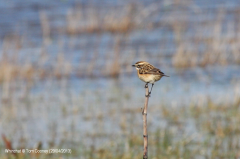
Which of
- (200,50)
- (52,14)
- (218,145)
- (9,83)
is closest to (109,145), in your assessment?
(218,145)

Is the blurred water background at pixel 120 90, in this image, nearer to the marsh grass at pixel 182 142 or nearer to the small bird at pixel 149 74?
the marsh grass at pixel 182 142

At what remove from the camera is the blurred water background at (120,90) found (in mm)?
8547

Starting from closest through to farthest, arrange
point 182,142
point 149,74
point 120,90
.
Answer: point 149,74 < point 182,142 < point 120,90

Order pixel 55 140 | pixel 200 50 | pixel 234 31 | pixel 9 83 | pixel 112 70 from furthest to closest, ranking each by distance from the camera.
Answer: pixel 234 31, pixel 200 50, pixel 112 70, pixel 9 83, pixel 55 140

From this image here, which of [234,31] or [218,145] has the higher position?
[234,31]

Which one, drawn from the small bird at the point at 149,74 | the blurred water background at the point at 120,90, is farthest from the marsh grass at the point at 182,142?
the small bird at the point at 149,74

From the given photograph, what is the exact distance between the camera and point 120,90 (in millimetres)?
12555

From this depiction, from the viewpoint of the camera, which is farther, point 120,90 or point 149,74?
point 120,90

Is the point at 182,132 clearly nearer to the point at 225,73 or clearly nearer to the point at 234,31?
the point at 225,73

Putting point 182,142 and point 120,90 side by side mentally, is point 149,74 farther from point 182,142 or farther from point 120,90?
point 120,90

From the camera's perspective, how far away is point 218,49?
15.0 meters

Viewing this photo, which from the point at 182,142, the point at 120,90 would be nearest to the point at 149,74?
the point at 182,142

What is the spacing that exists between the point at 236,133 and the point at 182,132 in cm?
96

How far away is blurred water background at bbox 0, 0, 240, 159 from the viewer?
28.0ft
